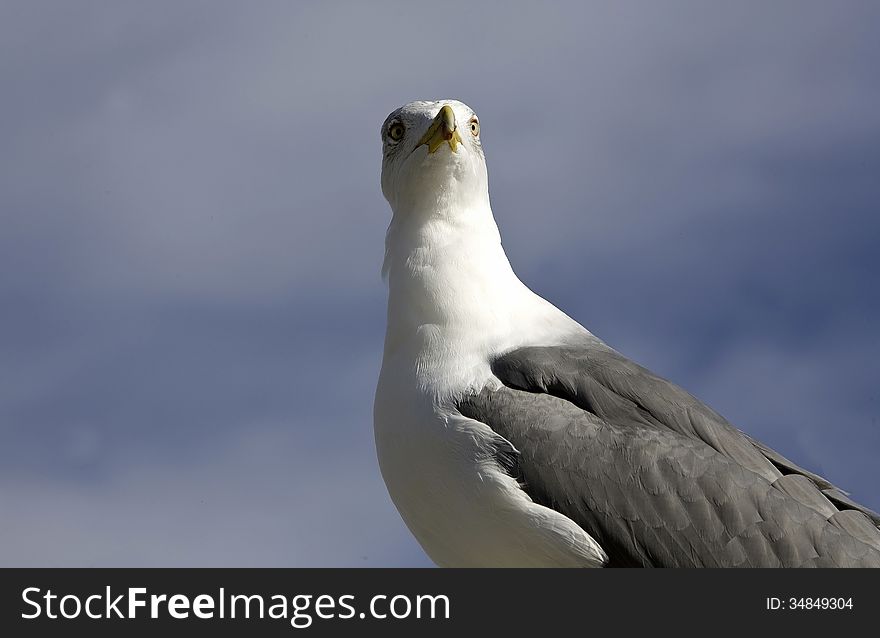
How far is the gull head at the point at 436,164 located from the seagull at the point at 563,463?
906 millimetres

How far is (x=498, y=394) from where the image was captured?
35.8ft

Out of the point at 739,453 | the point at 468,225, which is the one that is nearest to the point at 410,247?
the point at 468,225

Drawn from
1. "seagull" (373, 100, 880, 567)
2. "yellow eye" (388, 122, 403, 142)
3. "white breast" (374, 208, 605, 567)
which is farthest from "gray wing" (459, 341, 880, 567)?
"yellow eye" (388, 122, 403, 142)

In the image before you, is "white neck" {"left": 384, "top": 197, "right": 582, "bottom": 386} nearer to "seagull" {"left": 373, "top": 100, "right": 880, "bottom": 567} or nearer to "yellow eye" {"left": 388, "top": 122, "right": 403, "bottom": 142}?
"seagull" {"left": 373, "top": 100, "right": 880, "bottom": 567}

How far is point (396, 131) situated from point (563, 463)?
12.0ft

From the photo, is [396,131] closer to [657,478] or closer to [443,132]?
[443,132]

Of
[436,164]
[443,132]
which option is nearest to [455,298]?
[436,164]

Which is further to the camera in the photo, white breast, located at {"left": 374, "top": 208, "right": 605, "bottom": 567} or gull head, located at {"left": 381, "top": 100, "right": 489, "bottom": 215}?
gull head, located at {"left": 381, "top": 100, "right": 489, "bottom": 215}

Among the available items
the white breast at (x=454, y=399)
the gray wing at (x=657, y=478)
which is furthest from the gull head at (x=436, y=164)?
the gray wing at (x=657, y=478)

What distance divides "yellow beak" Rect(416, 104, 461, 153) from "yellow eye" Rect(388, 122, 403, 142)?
0.49 m

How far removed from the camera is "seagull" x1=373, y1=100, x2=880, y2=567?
414 inches

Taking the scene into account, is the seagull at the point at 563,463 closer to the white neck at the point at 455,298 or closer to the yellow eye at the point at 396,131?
the white neck at the point at 455,298

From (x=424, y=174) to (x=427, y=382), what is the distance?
Result: 2090mm

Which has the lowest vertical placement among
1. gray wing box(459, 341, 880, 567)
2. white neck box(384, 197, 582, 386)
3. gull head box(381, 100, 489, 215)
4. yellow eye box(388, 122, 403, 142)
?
gray wing box(459, 341, 880, 567)
